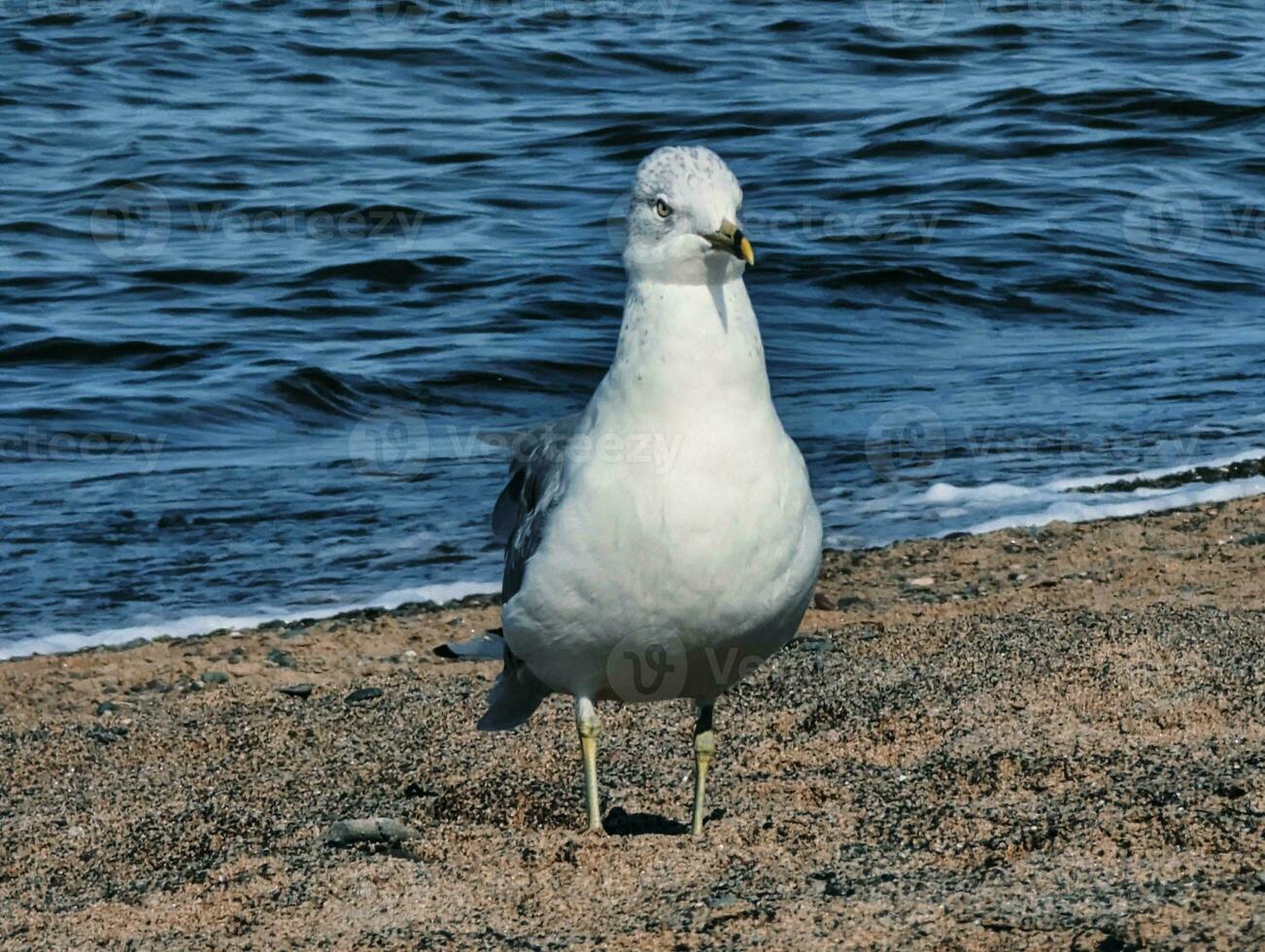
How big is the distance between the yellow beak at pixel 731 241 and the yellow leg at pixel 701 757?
1169mm

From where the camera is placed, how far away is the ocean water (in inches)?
367

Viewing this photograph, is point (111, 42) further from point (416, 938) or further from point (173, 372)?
point (416, 938)

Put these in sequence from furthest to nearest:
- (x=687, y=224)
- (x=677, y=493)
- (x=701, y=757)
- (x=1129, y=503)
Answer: (x=1129, y=503) < (x=701, y=757) < (x=687, y=224) < (x=677, y=493)

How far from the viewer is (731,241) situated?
4.23m

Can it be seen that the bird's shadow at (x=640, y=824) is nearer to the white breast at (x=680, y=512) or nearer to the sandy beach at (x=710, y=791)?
the sandy beach at (x=710, y=791)

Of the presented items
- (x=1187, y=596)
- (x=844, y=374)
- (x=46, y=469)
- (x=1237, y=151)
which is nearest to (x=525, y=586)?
(x=1187, y=596)

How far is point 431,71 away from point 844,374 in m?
9.38

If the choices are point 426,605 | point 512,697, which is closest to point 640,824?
point 512,697

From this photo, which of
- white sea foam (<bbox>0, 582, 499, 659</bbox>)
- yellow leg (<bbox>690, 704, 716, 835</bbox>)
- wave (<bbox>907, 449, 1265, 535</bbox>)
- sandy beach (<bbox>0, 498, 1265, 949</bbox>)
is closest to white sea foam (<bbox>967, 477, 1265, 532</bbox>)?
wave (<bbox>907, 449, 1265, 535</bbox>)

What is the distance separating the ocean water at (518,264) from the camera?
9.31m

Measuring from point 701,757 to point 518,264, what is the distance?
981cm

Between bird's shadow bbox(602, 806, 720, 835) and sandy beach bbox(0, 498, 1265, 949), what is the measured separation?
0.07 ft

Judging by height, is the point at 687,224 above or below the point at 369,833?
above

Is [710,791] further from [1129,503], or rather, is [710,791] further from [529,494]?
[1129,503]
